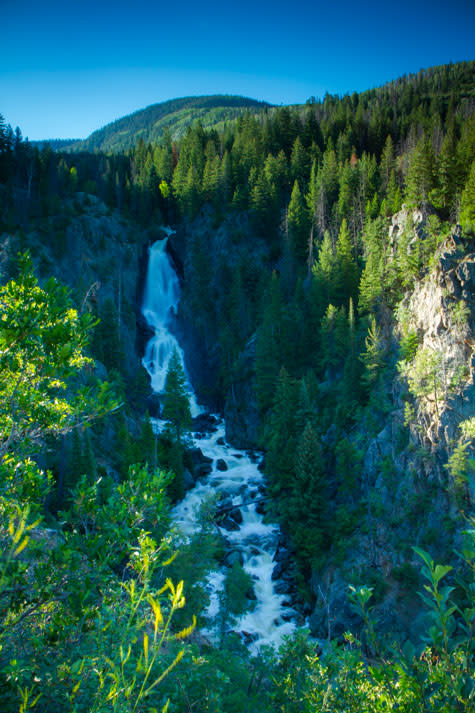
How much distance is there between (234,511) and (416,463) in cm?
1481

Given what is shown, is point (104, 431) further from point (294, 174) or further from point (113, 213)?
point (294, 174)

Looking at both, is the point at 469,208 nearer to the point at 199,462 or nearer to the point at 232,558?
the point at 232,558

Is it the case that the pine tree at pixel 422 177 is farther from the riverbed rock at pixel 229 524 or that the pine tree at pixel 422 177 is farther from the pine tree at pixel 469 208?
the riverbed rock at pixel 229 524

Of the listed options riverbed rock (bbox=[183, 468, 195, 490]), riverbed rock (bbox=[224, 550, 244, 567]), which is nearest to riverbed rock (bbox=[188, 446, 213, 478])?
riverbed rock (bbox=[183, 468, 195, 490])

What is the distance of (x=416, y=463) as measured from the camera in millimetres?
24516

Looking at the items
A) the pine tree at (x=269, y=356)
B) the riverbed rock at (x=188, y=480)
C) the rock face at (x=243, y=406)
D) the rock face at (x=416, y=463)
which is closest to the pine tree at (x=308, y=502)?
the rock face at (x=416, y=463)

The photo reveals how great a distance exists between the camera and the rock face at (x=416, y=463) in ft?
71.6

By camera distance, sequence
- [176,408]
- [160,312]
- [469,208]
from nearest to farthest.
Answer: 1. [469,208]
2. [176,408]
3. [160,312]

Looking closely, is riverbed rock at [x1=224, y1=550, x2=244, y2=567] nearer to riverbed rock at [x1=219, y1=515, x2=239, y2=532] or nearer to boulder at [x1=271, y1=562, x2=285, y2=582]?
boulder at [x1=271, y1=562, x2=285, y2=582]

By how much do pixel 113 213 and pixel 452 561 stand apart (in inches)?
2452

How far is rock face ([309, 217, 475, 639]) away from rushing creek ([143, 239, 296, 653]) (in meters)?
2.85

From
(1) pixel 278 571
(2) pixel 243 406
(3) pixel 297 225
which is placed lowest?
(1) pixel 278 571

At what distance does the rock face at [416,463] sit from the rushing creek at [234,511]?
9.33 feet

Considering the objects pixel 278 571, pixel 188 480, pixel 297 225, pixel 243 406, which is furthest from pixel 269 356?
pixel 297 225
